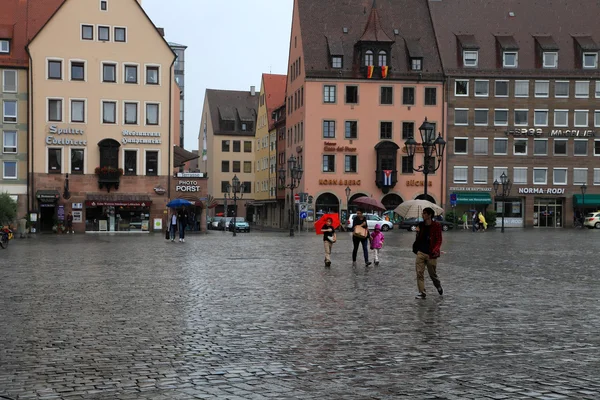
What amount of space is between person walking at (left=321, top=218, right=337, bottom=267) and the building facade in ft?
164

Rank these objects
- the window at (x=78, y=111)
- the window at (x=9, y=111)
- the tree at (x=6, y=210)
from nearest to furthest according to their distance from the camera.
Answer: the tree at (x=6, y=210), the window at (x=9, y=111), the window at (x=78, y=111)

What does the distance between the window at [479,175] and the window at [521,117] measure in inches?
207

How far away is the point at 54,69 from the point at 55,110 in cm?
297

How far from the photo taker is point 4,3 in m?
62.4

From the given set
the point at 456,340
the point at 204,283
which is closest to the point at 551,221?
the point at 204,283


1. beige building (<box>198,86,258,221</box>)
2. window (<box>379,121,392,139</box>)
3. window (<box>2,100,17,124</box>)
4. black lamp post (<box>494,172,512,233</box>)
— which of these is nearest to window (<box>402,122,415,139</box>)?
window (<box>379,121,392,139</box>)

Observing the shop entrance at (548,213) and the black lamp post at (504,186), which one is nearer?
the black lamp post at (504,186)

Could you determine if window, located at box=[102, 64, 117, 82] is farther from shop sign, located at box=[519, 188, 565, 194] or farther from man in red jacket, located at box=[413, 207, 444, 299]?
man in red jacket, located at box=[413, 207, 444, 299]

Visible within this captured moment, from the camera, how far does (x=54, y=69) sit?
5750 centimetres

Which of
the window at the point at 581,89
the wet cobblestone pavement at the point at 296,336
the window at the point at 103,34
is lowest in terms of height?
the wet cobblestone pavement at the point at 296,336

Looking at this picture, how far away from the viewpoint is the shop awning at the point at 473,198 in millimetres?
71625

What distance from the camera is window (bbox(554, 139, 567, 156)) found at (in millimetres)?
72500

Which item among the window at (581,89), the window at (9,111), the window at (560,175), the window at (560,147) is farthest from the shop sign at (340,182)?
the window at (9,111)

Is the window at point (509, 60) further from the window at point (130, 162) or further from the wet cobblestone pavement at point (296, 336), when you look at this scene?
the wet cobblestone pavement at point (296, 336)
